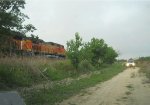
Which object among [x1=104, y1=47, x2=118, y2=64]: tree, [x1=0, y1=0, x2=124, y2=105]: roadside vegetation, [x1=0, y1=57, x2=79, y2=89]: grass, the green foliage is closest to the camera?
[x1=0, y1=0, x2=124, y2=105]: roadside vegetation

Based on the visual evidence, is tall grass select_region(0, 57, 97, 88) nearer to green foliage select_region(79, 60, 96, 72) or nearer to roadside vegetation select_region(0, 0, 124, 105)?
roadside vegetation select_region(0, 0, 124, 105)

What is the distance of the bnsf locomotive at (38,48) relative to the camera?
32084 mm

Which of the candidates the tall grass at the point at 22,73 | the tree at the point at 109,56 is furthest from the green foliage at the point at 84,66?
the tree at the point at 109,56

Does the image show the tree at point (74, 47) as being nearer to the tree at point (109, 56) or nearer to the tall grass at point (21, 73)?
the tall grass at point (21, 73)

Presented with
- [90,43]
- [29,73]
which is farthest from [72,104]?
[90,43]

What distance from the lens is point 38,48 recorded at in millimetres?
41875

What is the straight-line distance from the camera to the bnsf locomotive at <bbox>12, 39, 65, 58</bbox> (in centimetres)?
3208

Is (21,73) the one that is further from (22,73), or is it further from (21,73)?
(22,73)

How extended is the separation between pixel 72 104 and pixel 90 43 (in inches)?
1682

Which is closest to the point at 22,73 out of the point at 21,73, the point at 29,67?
the point at 21,73

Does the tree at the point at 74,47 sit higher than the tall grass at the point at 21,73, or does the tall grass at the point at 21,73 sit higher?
the tree at the point at 74,47

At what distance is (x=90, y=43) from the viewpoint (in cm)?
5716

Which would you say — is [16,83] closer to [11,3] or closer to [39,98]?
[39,98]

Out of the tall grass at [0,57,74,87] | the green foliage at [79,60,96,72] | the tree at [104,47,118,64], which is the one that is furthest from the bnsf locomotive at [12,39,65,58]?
the tree at [104,47,118,64]
